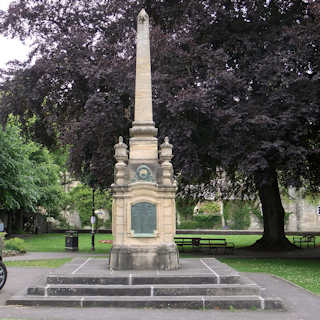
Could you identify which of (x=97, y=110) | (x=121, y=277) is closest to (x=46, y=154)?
(x=97, y=110)

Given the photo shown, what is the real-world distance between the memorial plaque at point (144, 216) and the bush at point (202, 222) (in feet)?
137

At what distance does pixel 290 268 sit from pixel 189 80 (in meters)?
9.10

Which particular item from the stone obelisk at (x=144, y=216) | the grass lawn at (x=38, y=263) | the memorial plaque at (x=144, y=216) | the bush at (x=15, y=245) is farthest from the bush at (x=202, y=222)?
the memorial plaque at (x=144, y=216)

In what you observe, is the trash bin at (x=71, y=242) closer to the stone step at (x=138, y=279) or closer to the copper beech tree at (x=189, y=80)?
the copper beech tree at (x=189, y=80)

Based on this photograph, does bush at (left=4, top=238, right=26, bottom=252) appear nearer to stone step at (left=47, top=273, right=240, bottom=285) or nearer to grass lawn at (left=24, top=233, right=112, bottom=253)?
grass lawn at (left=24, top=233, right=112, bottom=253)

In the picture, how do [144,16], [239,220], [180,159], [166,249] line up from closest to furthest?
1. [166,249]
2. [144,16]
3. [180,159]
4. [239,220]

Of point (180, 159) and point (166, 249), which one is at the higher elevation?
point (180, 159)

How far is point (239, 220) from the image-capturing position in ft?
181

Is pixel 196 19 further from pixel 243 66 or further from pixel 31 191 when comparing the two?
pixel 31 191

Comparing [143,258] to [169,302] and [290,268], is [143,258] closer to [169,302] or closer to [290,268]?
[169,302]

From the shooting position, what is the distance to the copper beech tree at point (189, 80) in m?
19.8

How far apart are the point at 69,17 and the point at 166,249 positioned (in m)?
16.6

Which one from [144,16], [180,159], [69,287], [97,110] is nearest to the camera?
[69,287]

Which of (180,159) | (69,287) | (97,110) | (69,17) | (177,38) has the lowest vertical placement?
(69,287)
